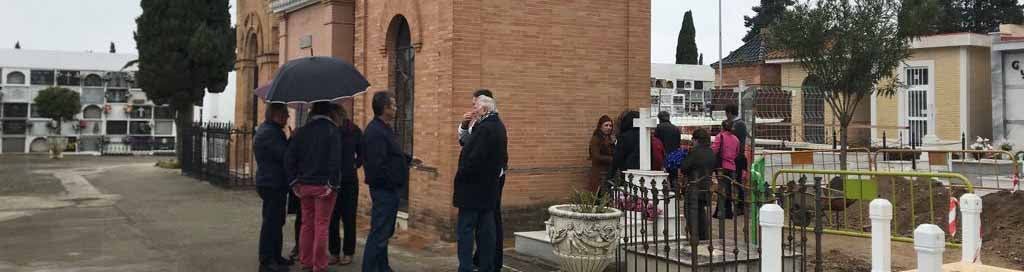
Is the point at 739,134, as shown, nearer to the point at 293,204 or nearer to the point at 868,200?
the point at 868,200

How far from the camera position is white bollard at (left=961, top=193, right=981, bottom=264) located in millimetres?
6422

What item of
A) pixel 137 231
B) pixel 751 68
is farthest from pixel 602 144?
pixel 751 68

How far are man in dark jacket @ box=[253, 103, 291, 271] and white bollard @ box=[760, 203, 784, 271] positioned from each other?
4.37 meters

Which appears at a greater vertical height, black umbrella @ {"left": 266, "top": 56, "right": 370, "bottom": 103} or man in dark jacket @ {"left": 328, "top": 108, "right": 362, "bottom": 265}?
black umbrella @ {"left": 266, "top": 56, "right": 370, "bottom": 103}

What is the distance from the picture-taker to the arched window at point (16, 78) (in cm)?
4688

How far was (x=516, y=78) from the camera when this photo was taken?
10.2 meters

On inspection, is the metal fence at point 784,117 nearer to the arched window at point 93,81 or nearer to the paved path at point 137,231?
the paved path at point 137,231

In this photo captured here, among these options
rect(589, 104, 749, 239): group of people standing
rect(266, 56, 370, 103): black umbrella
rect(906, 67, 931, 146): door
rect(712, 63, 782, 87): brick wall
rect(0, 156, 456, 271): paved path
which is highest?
rect(712, 63, 782, 87): brick wall

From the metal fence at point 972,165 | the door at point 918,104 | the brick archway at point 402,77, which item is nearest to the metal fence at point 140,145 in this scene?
the brick archway at point 402,77

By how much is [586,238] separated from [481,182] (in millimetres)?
1050

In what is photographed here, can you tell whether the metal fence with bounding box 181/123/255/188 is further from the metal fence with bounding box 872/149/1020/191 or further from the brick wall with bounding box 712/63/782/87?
the brick wall with bounding box 712/63/782/87

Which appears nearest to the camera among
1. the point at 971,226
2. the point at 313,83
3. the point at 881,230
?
the point at 881,230

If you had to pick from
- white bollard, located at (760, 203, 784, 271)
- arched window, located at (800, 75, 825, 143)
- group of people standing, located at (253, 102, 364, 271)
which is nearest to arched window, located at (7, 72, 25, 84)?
arched window, located at (800, 75, 825, 143)

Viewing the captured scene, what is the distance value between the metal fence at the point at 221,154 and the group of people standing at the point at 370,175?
35.1 feet
